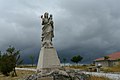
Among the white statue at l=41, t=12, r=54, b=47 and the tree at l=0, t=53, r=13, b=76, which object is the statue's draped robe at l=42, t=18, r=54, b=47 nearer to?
the white statue at l=41, t=12, r=54, b=47

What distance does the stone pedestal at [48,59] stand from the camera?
17.8m

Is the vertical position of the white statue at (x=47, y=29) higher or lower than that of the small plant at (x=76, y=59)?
lower

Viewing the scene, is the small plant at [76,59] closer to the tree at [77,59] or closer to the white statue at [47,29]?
the tree at [77,59]

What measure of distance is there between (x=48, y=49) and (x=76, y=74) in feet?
11.7

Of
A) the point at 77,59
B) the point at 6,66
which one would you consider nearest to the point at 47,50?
the point at 6,66

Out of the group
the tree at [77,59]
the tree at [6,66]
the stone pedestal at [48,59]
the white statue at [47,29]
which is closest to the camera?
the stone pedestal at [48,59]

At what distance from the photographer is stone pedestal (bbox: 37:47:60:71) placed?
58.5ft

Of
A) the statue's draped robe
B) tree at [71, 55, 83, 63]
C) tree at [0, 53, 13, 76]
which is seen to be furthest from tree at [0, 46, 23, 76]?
tree at [71, 55, 83, 63]

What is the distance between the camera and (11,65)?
4119 centimetres

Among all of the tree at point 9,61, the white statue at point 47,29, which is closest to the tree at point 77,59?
the tree at point 9,61

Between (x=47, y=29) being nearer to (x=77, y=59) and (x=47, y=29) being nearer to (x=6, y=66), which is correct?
(x=6, y=66)

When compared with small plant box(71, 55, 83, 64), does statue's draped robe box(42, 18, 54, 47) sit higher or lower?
lower

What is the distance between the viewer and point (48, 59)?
18.1 metres

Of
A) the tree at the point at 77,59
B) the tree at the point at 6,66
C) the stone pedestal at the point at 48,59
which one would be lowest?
the stone pedestal at the point at 48,59
